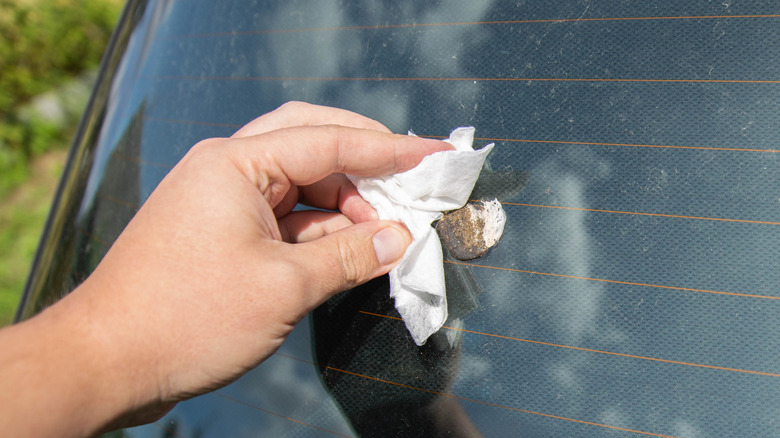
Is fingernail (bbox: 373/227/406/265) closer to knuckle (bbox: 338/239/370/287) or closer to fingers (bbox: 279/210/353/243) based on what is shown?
knuckle (bbox: 338/239/370/287)

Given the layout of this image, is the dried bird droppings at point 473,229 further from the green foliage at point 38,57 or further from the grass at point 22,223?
the green foliage at point 38,57

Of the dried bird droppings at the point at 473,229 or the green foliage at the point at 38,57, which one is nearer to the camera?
the dried bird droppings at the point at 473,229

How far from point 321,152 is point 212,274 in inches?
15.1

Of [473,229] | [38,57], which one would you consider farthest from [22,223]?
[473,229]

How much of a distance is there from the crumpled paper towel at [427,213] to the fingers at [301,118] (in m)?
0.18

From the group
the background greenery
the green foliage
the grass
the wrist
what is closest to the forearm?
the wrist

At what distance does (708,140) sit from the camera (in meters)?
1.17

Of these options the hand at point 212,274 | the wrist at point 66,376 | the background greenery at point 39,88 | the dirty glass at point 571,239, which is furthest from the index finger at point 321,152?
the background greenery at point 39,88

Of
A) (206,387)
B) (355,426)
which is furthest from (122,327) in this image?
(355,426)

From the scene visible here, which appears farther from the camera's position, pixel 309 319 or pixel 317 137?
pixel 309 319

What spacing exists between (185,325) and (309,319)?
1.13 feet

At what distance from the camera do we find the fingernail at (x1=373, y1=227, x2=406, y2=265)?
4.35 feet

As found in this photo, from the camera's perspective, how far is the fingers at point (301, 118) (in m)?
1.46

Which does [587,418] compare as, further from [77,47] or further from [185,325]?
[77,47]
